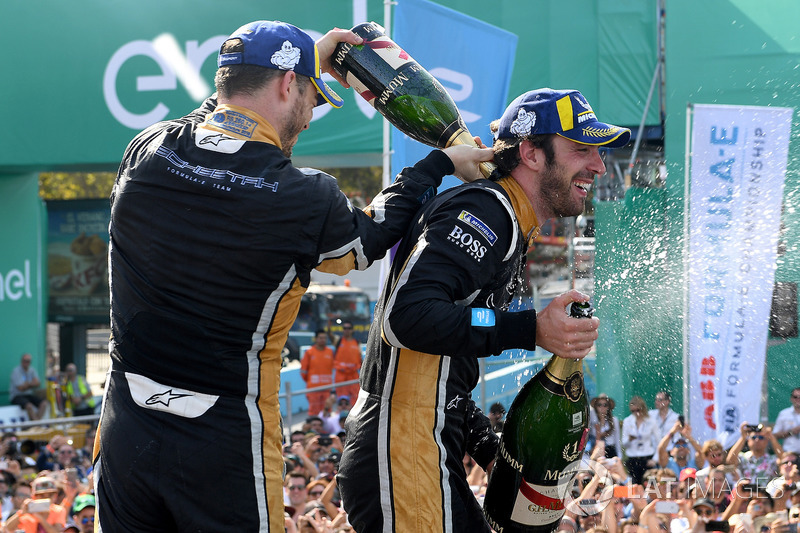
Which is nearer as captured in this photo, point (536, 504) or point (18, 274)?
point (536, 504)

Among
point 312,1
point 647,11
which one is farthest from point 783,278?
point 312,1

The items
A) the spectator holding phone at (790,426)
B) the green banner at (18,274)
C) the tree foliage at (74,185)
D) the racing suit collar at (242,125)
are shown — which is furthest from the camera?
the tree foliage at (74,185)

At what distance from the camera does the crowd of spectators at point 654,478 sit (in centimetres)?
657

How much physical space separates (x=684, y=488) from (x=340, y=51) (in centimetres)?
557

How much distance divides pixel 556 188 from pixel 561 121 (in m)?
0.24

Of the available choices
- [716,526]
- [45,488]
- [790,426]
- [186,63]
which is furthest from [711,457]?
[186,63]

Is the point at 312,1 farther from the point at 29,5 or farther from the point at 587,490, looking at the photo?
the point at 587,490

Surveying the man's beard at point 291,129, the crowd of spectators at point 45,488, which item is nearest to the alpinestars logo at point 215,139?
the man's beard at point 291,129

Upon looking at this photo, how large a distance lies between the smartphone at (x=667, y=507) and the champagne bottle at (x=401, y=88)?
12.4 feet

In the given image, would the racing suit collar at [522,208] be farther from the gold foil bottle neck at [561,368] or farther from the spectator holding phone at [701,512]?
the spectator holding phone at [701,512]

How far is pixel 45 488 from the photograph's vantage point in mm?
8656

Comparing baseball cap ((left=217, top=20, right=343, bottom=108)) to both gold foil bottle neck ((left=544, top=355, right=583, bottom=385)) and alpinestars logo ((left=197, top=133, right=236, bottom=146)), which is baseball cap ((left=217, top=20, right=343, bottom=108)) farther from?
gold foil bottle neck ((left=544, top=355, right=583, bottom=385))

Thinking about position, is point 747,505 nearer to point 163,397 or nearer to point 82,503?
point 82,503

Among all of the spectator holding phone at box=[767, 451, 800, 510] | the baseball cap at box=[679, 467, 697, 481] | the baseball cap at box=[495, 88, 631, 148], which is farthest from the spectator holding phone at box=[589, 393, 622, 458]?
the baseball cap at box=[495, 88, 631, 148]
